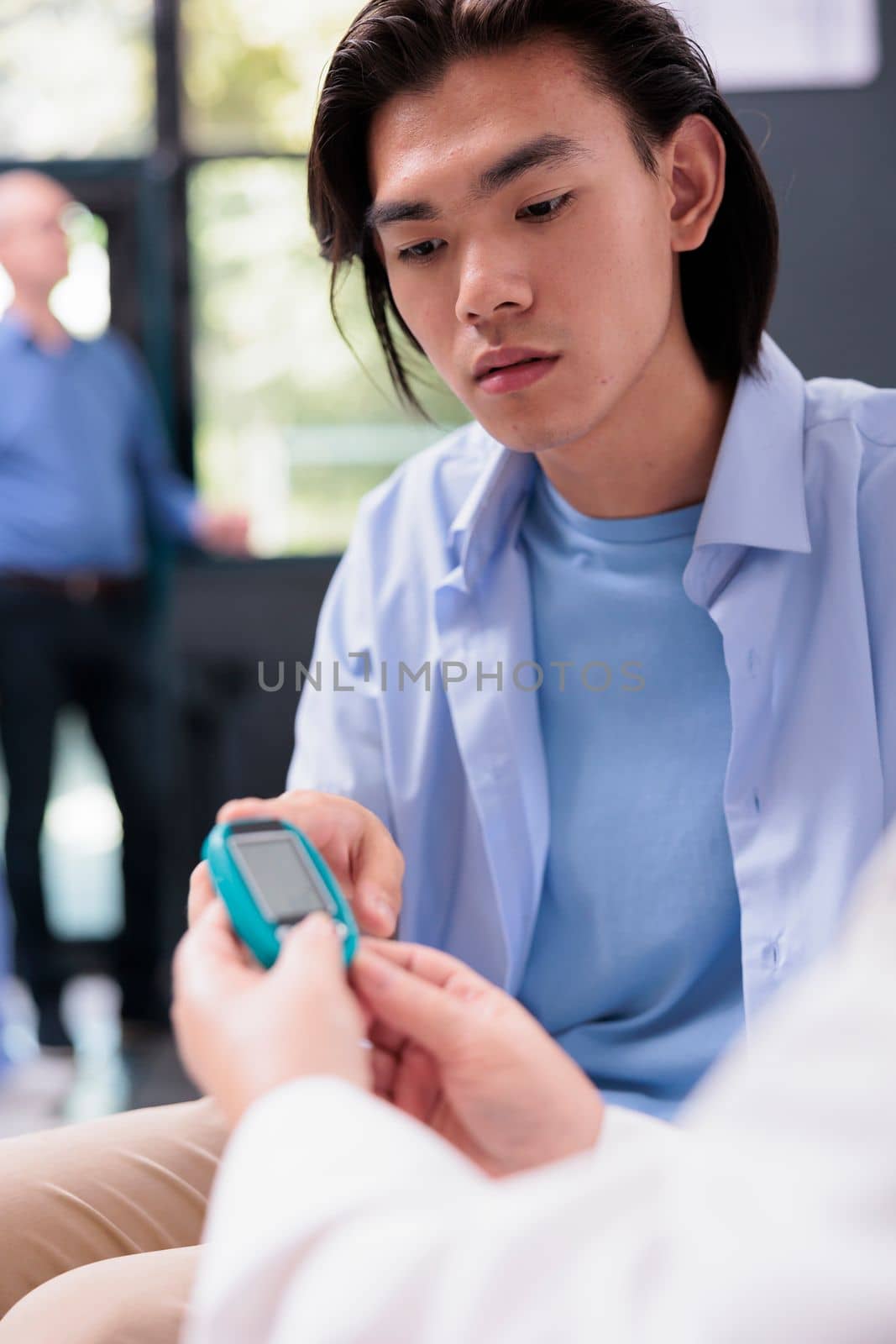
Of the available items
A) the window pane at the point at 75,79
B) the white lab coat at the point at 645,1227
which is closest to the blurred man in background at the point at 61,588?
the window pane at the point at 75,79

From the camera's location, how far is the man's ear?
127 cm

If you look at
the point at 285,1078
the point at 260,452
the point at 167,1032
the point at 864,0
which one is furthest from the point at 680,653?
the point at 260,452

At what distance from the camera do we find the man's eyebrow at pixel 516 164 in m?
1.12

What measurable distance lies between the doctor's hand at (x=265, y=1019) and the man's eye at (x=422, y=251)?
689 mm

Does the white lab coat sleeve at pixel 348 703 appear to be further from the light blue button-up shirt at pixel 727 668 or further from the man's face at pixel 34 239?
the man's face at pixel 34 239

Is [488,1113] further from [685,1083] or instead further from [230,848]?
[685,1083]

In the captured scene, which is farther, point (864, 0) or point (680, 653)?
point (864, 0)

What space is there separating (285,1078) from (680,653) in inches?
28.4

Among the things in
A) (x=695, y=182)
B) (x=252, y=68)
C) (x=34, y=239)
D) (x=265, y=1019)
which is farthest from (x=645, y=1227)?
(x=252, y=68)

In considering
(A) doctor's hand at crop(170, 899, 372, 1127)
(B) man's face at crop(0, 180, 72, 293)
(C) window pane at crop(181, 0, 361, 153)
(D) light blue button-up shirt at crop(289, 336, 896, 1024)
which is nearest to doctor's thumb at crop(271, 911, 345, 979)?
(A) doctor's hand at crop(170, 899, 372, 1127)

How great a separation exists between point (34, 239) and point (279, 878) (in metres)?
2.82

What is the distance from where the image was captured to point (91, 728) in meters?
3.31

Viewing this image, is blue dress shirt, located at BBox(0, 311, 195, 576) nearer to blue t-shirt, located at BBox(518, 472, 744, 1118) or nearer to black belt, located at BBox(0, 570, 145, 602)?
black belt, located at BBox(0, 570, 145, 602)

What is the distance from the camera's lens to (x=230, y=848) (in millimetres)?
788
